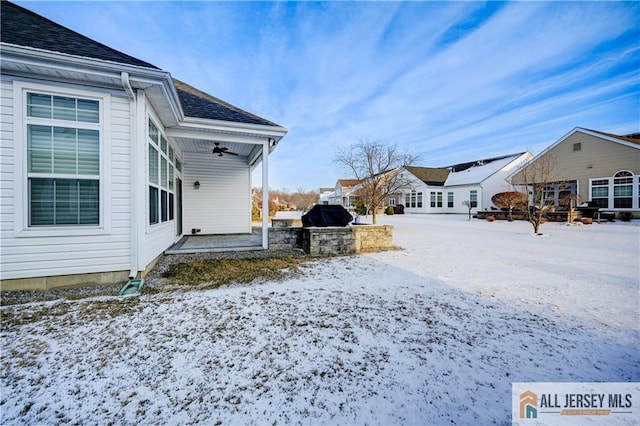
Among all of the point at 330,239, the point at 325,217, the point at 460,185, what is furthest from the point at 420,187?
the point at 330,239

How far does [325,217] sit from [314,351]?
4.99 meters

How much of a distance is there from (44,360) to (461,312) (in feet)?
14.4

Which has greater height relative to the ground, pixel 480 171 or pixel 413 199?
pixel 480 171

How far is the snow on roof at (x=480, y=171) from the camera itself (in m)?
23.7

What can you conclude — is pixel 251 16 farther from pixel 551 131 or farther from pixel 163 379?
pixel 551 131

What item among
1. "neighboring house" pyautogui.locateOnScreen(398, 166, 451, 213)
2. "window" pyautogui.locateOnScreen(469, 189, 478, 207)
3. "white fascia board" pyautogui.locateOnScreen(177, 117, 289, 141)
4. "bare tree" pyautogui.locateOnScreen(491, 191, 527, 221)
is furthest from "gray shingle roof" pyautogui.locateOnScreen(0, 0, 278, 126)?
"window" pyautogui.locateOnScreen(469, 189, 478, 207)

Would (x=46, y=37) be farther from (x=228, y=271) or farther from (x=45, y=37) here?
(x=228, y=271)

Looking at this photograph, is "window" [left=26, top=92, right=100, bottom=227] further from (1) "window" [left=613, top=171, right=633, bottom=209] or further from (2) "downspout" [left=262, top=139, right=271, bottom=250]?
(1) "window" [left=613, top=171, right=633, bottom=209]

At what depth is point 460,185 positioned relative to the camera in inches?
987

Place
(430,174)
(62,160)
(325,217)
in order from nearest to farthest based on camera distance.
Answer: (62,160) < (325,217) < (430,174)

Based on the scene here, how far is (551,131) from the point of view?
1903 centimetres

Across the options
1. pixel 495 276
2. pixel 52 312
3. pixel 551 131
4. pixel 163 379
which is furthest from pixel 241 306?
pixel 551 131

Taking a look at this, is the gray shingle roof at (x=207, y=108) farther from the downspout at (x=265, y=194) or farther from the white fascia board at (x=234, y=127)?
the downspout at (x=265, y=194)

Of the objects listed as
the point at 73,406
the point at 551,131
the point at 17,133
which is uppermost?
the point at 551,131
